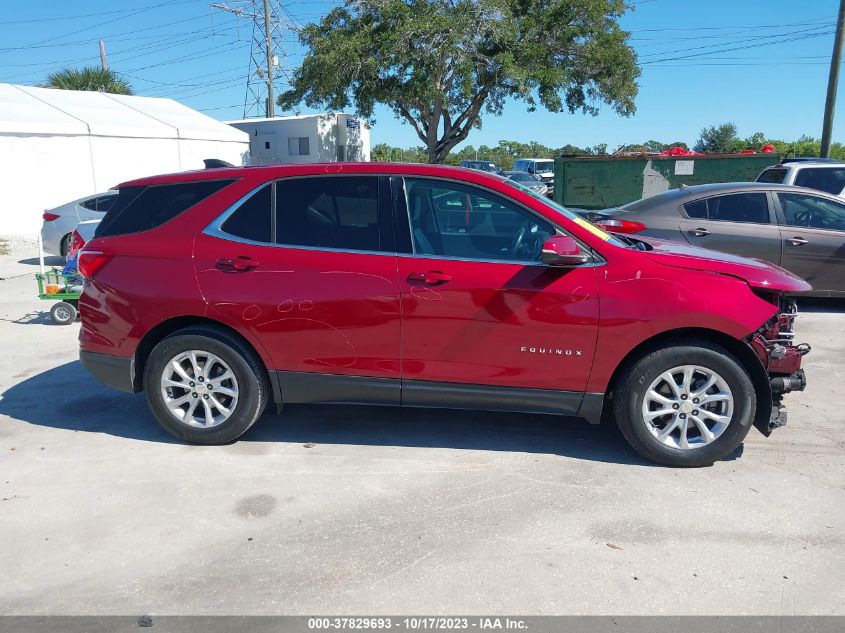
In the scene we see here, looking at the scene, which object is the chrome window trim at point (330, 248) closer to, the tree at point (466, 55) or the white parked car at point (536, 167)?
the tree at point (466, 55)

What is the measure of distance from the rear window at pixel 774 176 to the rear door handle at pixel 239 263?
8913 millimetres

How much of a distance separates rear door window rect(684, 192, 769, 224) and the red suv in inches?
150

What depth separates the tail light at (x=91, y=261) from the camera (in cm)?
466

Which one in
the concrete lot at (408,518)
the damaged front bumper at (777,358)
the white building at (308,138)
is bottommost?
the concrete lot at (408,518)

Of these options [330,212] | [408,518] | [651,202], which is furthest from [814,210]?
[408,518]

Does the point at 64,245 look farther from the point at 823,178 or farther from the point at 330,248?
the point at 823,178

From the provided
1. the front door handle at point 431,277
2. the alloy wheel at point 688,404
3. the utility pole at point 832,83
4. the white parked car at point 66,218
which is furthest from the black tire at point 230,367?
the utility pole at point 832,83

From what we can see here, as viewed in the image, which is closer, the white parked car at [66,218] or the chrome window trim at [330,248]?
the chrome window trim at [330,248]

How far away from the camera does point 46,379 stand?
20.1 ft

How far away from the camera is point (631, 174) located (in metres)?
15.2

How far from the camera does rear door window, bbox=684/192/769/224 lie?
800cm

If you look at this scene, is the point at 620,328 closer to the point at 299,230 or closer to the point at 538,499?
the point at 538,499

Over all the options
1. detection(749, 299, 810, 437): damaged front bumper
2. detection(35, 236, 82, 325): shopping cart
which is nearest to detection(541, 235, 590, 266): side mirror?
detection(749, 299, 810, 437): damaged front bumper

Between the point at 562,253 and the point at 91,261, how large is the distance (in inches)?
125
